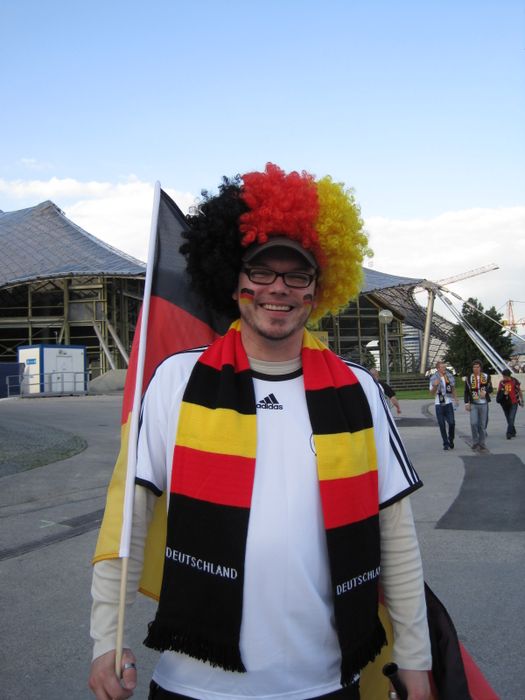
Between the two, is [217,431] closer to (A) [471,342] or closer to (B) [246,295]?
(B) [246,295]

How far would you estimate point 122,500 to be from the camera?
5.78 feet

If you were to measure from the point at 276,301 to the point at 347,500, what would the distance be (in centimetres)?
63

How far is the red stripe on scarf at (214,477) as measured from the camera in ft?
5.54

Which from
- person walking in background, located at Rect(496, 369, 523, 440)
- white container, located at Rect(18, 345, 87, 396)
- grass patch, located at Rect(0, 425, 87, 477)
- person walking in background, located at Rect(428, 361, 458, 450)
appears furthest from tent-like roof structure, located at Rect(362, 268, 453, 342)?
grass patch, located at Rect(0, 425, 87, 477)

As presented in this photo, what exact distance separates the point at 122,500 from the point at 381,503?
2.42 feet

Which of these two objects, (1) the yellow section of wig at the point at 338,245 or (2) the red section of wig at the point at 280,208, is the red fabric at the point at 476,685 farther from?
(2) the red section of wig at the point at 280,208

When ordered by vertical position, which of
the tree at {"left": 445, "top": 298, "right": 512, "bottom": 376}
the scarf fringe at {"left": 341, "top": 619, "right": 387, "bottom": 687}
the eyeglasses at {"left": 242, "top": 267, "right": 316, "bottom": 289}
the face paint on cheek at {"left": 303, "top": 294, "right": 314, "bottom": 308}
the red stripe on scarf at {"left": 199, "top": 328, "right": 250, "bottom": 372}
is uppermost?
the tree at {"left": 445, "top": 298, "right": 512, "bottom": 376}

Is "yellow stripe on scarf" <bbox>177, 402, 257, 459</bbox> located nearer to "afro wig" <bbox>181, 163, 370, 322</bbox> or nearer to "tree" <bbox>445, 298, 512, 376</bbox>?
"afro wig" <bbox>181, 163, 370, 322</bbox>

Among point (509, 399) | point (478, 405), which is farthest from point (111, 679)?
point (509, 399)

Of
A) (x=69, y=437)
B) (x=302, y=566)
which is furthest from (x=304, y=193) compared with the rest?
(x=69, y=437)

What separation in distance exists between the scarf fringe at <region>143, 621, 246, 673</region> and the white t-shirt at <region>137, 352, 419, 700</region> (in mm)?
32

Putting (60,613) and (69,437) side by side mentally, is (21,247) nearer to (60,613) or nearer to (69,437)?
(69,437)

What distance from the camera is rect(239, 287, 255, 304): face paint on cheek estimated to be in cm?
202

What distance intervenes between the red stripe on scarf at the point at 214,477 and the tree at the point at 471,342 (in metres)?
49.0
